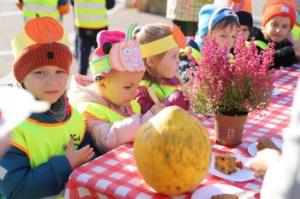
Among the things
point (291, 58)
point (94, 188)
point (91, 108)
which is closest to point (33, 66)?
point (91, 108)

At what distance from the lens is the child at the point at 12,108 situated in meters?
0.98

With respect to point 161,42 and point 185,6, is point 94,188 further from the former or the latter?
point 185,6

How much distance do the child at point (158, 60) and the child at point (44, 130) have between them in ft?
1.94

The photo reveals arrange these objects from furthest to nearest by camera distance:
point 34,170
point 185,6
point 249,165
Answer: point 185,6
point 34,170
point 249,165

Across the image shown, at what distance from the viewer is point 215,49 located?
202cm

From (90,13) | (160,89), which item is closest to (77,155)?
(160,89)

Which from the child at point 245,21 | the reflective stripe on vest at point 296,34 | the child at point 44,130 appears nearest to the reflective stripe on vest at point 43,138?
the child at point 44,130

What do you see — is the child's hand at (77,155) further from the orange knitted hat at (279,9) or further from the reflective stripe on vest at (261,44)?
the orange knitted hat at (279,9)

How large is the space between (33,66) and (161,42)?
847 millimetres

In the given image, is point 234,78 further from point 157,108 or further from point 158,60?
point 158,60

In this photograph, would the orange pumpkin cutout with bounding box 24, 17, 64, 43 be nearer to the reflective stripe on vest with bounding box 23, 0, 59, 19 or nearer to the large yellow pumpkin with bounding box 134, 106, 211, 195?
the large yellow pumpkin with bounding box 134, 106, 211, 195

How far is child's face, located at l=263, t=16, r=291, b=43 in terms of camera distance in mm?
3865

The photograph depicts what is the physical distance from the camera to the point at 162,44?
272 centimetres

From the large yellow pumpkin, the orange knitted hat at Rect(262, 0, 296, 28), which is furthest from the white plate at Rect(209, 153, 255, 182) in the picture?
the orange knitted hat at Rect(262, 0, 296, 28)
